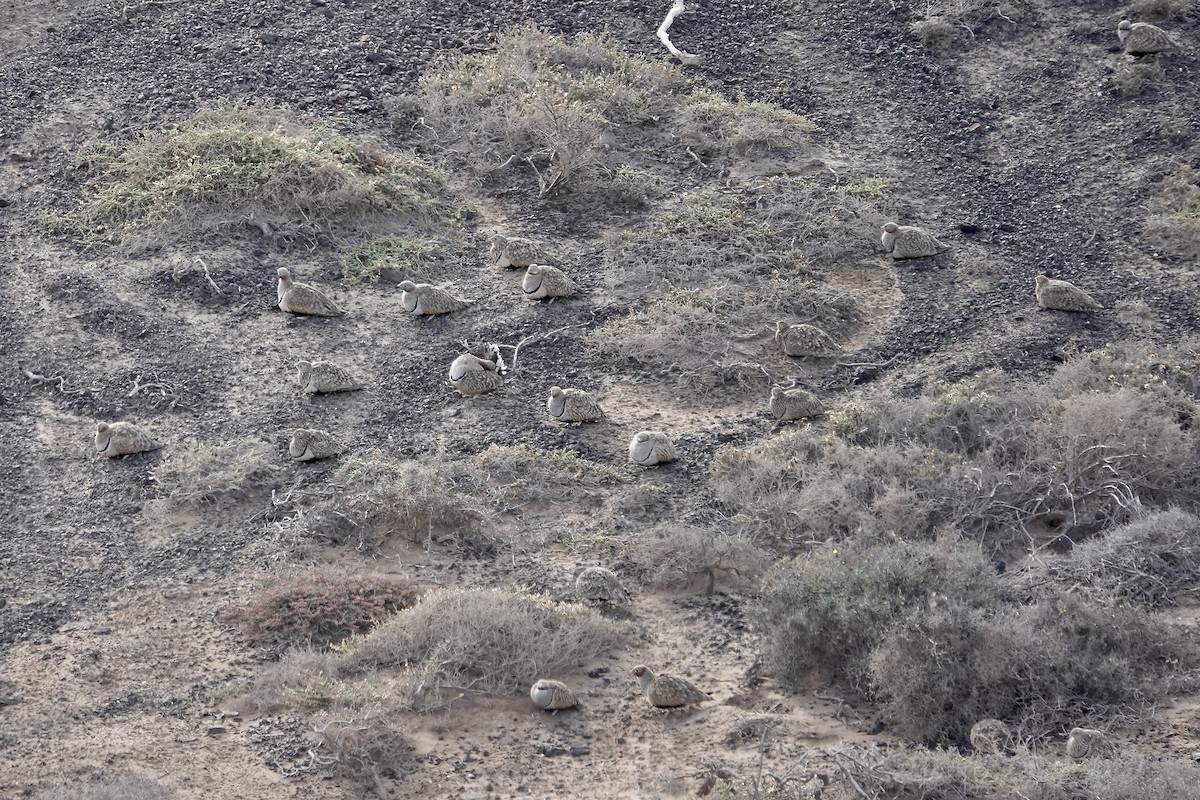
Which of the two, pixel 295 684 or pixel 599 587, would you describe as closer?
pixel 295 684

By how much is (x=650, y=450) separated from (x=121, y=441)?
154 inches

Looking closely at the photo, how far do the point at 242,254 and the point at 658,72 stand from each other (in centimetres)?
561

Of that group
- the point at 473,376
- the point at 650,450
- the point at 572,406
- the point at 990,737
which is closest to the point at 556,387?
the point at 572,406

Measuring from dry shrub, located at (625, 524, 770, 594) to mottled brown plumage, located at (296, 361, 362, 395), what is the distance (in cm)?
331

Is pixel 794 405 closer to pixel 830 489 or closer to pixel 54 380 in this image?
pixel 830 489

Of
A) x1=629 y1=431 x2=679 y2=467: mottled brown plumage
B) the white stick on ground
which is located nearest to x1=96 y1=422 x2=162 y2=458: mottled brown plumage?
x1=629 y1=431 x2=679 y2=467: mottled brown plumage

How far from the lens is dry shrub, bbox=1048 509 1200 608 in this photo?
905cm

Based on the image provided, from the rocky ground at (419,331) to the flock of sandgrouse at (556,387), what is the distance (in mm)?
152

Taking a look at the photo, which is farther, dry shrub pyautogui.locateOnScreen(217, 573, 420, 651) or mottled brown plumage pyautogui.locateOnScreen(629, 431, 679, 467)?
mottled brown plumage pyautogui.locateOnScreen(629, 431, 679, 467)

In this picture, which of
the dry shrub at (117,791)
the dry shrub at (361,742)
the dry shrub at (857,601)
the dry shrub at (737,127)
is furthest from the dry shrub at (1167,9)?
the dry shrub at (117,791)

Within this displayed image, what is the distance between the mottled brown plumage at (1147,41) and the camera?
1652cm

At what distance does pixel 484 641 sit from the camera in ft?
29.0

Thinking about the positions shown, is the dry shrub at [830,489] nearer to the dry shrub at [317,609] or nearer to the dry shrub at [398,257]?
the dry shrub at [317,609]

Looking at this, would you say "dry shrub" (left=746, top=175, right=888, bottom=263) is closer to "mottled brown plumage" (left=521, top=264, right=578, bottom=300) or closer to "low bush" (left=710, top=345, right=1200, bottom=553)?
"mottled brown plumage" (left=521, top=264, right=578, bottom=300)
